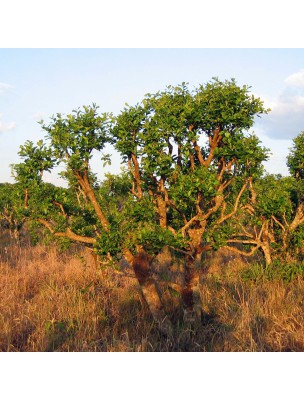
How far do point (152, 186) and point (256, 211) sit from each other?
291 centimetres

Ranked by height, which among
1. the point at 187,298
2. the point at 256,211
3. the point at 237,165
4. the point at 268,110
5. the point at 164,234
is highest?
the point at 268,110

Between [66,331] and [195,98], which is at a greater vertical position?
[195,98]

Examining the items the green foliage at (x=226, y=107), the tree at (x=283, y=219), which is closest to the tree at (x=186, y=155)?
the green foliage at (x=226, y=107)

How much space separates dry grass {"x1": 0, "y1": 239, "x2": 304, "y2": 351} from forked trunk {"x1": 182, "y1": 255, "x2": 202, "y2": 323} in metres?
0.23

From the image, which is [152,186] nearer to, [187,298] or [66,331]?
[187,298]

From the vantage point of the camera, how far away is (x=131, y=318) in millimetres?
7164

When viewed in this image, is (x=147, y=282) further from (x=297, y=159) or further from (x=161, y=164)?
(x=297, y=159)

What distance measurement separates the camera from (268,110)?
6.62 metres

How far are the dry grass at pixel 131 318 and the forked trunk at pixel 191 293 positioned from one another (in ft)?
0.76

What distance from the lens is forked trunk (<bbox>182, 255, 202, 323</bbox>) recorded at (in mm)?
6750

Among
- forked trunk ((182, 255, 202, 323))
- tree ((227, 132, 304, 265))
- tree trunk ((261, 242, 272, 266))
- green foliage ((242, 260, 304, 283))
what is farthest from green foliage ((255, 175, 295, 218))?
forked trunk ((182, 255, 202, 323))

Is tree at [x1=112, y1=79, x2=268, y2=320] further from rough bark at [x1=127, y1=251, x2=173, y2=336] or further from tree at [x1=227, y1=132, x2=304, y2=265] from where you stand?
tree at [x1=227, y1=132, x2=304, y2=265]

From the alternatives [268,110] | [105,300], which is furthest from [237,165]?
[105,300]

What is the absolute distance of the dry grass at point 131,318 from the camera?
585cm
